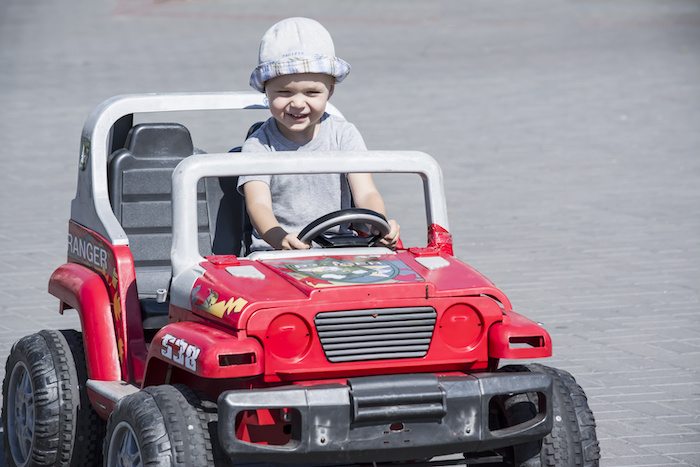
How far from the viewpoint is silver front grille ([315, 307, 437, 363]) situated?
10.3 ft

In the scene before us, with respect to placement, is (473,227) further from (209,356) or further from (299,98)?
(209,356)

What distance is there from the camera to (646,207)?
30.5 ft

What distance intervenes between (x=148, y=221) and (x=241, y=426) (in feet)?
5.76

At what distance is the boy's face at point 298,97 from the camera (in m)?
3.91

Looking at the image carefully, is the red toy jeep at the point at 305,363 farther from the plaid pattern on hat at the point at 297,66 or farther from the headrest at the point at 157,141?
the headrest at the point at 157,141

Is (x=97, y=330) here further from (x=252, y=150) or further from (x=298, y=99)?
(x=298, y=99)

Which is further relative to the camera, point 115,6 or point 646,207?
point 115,6

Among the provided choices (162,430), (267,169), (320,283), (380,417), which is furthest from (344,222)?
(162,430)

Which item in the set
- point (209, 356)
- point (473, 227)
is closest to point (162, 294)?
point (209, 356)

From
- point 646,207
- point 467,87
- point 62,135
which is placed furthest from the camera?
point 467,87

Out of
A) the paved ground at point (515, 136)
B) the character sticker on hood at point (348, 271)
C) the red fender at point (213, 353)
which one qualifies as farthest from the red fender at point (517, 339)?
the paved ground at point (515, 136)

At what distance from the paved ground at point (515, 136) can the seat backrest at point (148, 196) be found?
66.0 inches

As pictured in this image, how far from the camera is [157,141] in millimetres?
4676

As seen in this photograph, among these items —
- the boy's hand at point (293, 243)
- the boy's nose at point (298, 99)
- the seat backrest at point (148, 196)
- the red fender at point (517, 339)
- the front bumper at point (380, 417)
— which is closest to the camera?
the front bumper at point (380, 417)
